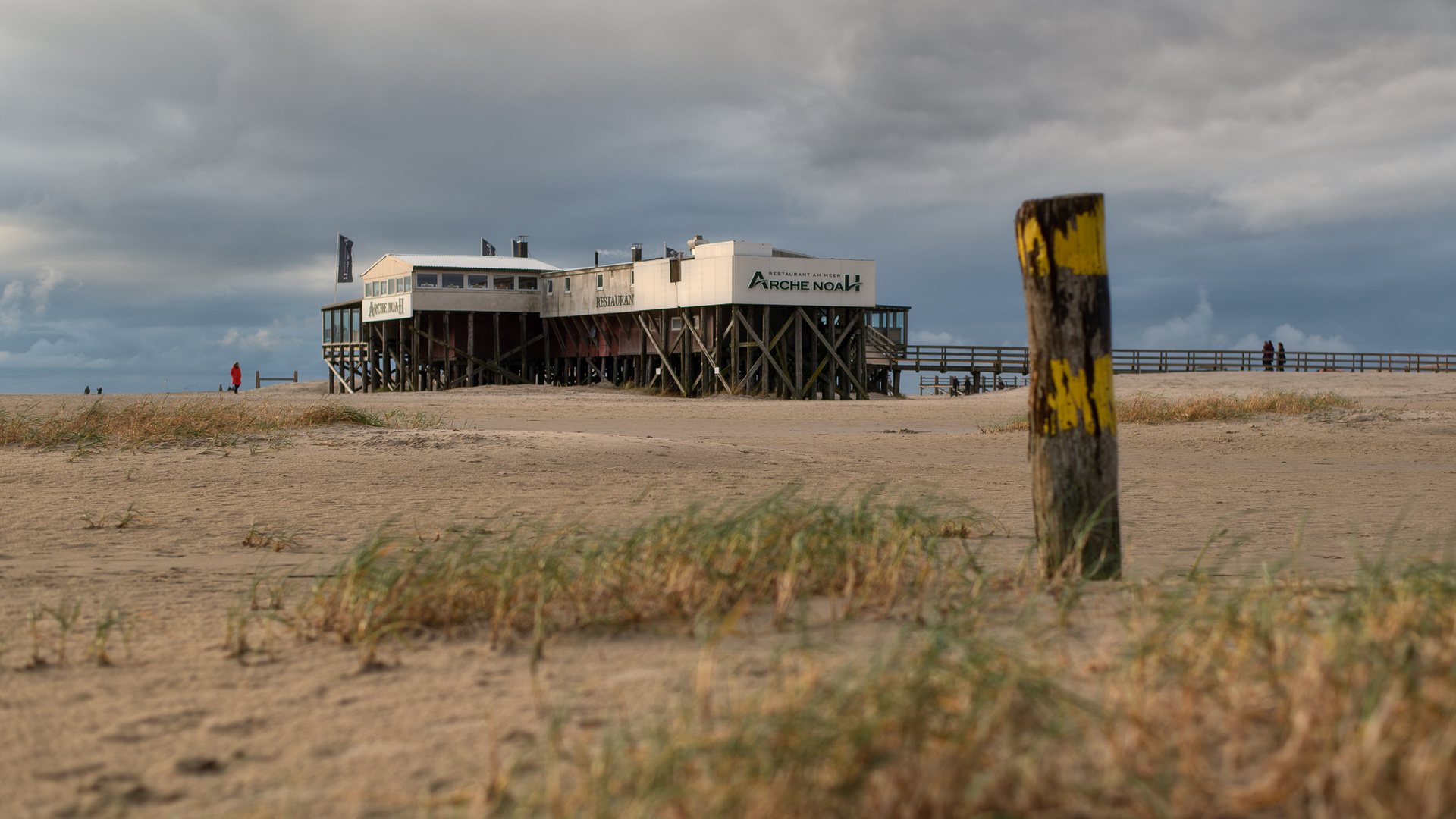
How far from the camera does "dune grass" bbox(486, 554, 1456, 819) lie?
6.86ft

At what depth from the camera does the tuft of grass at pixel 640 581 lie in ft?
12.7

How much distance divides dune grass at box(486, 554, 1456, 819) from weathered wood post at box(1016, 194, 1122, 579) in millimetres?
1819

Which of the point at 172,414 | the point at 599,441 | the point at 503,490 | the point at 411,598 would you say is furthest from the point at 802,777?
the point at 172,414

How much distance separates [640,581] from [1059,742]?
2126 millimetres

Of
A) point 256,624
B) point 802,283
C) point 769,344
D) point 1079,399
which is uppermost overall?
point 802,283

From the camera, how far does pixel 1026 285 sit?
15.7 ft

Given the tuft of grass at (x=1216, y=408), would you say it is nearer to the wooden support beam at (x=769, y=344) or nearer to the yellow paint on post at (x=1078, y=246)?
the yellow paint on post at (x=1078, y=246)

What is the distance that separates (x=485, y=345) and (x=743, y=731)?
1641 inches

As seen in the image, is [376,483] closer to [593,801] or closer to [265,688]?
[265,688]

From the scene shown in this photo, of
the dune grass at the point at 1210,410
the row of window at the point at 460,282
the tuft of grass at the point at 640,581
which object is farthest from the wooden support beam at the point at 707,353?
the tuft of grass at the point at 640,581

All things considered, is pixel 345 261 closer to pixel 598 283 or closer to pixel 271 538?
pixel 598 283

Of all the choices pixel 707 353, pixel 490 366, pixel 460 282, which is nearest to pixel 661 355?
pixel 707 353

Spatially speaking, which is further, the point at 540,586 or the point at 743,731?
the point at 540,586

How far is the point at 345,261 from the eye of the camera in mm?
55156
